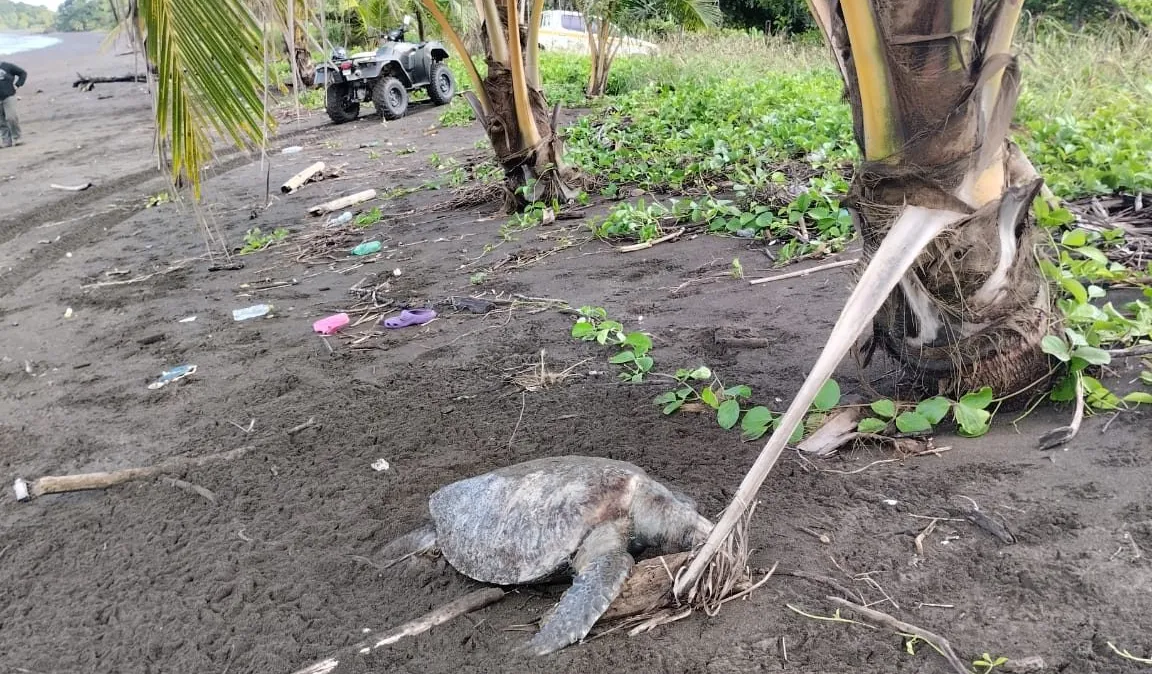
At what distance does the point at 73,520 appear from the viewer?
2857 mm

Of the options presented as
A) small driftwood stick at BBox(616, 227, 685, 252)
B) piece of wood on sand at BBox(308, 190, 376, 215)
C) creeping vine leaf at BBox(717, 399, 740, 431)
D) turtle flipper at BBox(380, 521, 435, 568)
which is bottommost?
turtle flipper at BBox(380, 521, 435, 568)

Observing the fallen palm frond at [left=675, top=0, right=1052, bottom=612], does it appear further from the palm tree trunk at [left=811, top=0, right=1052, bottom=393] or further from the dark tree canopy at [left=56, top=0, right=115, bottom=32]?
the dark tree canopy at [left=56, top=0, right=115, bottom=32]

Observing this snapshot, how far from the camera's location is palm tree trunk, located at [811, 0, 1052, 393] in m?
2.08

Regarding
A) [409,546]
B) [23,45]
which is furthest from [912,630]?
[23,45]

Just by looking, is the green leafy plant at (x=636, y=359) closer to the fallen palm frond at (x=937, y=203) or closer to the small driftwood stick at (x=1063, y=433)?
the fallen palm frond at (x=937, y=203)

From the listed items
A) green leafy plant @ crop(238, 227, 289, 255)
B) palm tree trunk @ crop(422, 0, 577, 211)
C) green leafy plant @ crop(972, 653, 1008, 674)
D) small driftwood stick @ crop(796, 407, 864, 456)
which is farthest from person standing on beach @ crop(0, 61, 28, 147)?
green leafy plant @ crop(972, 653, 1008, 674)

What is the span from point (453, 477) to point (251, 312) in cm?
279

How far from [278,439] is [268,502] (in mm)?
505

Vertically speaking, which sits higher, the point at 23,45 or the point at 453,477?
the point at 23,45

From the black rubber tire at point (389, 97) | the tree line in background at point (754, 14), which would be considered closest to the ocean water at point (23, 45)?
the tree line in background at point (754, 14)

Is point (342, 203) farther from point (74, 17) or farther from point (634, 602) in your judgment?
point (74, 17)

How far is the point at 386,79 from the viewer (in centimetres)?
1350

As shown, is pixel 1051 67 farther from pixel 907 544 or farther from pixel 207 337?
pixel 207 337

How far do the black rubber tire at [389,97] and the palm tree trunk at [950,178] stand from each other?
12.3 m
